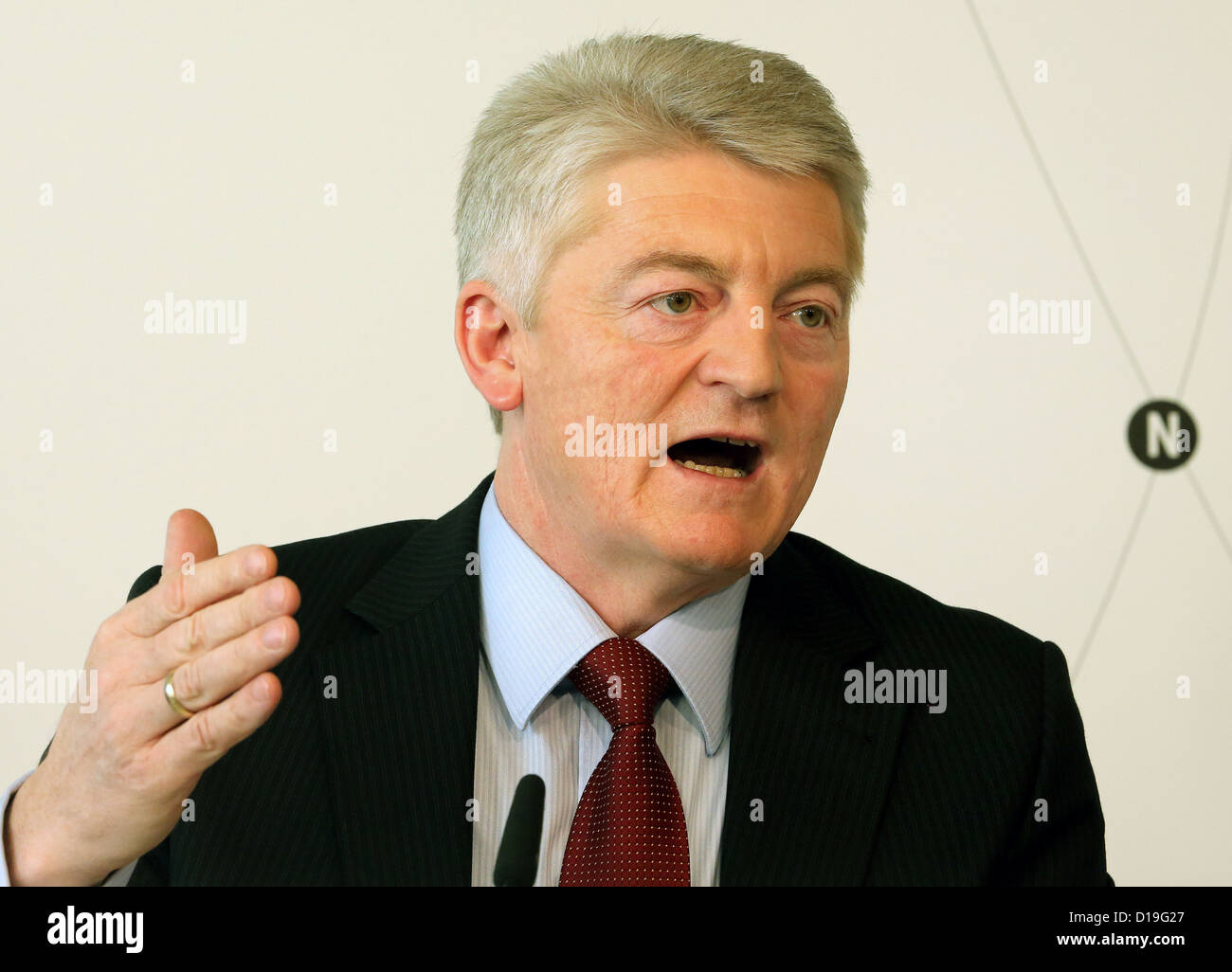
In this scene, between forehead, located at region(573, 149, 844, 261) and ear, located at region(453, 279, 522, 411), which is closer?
forehead, located at region(573, 149, 844, 261)

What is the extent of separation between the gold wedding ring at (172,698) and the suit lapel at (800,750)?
66 cm

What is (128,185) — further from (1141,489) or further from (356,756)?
(1141,489)

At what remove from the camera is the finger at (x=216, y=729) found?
1259 millimetres

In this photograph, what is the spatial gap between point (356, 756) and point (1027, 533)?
149cm

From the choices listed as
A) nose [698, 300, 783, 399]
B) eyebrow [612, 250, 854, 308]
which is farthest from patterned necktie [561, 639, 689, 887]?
eyebrow [612, 250, 854, 308]

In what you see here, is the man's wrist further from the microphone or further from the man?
the microphone

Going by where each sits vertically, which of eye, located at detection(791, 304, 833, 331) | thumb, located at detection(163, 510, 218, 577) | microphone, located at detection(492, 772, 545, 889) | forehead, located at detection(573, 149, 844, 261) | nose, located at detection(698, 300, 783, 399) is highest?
forehead, located at detection(573, 149, 844, 261)

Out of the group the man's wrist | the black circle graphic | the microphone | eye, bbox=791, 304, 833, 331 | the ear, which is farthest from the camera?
the black circle graphic

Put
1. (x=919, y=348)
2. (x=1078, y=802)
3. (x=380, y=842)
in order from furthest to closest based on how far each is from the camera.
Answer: (x=919, y=348), (x=1078, y=802), (x=380, y=842)

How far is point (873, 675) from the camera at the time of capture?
1.86m

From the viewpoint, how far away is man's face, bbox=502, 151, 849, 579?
5.37 ft

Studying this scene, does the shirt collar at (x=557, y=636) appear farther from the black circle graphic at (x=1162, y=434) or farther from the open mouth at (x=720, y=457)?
the black circle graphic at (x=1162, y=434)

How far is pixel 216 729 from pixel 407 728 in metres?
0.41

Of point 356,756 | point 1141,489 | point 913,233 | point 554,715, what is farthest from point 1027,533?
point 356,756
